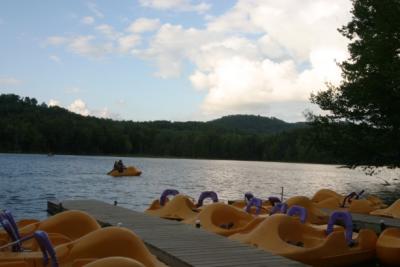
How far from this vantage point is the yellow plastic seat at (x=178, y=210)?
55.6ft

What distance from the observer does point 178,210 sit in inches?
679

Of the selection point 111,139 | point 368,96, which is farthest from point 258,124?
point 368,96

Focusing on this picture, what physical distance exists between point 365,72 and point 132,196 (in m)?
17.0

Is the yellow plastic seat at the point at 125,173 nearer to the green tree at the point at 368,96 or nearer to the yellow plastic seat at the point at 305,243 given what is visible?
the green tree at the point at 368,96

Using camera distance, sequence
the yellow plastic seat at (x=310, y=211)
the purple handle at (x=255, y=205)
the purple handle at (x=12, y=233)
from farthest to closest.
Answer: the yellow plastic seat at (x=310, y=211) → the purple handle at (x=255, y=205) → the purple handle at (x=12, y=233)

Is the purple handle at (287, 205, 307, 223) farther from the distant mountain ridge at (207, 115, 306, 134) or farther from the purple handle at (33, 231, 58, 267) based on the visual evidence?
the distant mountain ridge at (207, 115, 306, 134)

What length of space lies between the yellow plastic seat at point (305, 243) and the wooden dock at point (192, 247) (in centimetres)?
94

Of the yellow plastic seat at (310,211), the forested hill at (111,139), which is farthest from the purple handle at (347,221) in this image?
the forested hill at (111,139)

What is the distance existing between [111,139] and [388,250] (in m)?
121

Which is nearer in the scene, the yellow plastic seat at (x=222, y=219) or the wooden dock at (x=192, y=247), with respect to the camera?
the wooden dock at (x=192, y=247)

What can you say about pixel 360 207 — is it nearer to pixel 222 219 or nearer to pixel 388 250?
pixel 388 250

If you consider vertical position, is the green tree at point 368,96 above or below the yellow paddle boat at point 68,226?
above

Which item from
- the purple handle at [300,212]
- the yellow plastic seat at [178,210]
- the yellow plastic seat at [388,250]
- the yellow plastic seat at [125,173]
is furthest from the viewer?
the yellow plastic seat at [125,173]

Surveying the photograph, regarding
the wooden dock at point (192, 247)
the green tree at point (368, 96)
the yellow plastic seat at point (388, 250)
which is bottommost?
the yellow plastic seat at point (388, 250)
